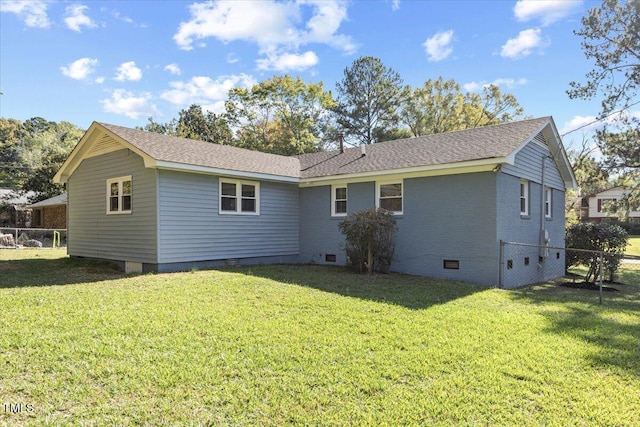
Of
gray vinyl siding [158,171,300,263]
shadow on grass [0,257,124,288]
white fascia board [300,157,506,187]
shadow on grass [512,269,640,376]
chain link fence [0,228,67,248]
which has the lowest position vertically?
shadow on grass [512,269,640,376]

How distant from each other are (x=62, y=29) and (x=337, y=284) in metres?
11.6

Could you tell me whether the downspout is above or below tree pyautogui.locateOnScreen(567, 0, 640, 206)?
below

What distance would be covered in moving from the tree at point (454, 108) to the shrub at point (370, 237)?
22834 millimetres

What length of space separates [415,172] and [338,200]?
3.01 metres

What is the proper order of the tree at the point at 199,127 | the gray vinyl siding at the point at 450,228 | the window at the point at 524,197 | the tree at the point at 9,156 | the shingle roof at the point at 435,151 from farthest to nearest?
1. the tree at the point at 199,127
2. the tree at the point at 9,156
3. the window at the point at 524,197
4. the shingle roof at the point at 435,151
5. the gray vinyl siding at the point at 450,228

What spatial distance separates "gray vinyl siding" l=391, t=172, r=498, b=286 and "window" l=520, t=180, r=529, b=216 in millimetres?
2280

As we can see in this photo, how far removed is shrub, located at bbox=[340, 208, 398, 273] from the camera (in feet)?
32.8

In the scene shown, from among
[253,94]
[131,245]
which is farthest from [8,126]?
[131,245]

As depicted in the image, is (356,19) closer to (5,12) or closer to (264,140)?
(5,12)

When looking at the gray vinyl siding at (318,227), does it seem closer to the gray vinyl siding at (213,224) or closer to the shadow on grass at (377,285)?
the gray vinyl siding at (213,224)

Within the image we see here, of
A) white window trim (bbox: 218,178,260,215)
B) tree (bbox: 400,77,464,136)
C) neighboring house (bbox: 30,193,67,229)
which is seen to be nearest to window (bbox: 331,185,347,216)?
white window trim (bbox: 218,178,260,215)

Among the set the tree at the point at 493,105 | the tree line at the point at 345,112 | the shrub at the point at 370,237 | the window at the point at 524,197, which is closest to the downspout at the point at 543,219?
the window at the point at 524,197

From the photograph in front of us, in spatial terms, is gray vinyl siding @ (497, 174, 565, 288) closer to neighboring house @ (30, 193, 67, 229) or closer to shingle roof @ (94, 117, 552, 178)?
shingle roof @ (94, 117, 552, 178)

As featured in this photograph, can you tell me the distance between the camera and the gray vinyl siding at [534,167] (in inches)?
410
